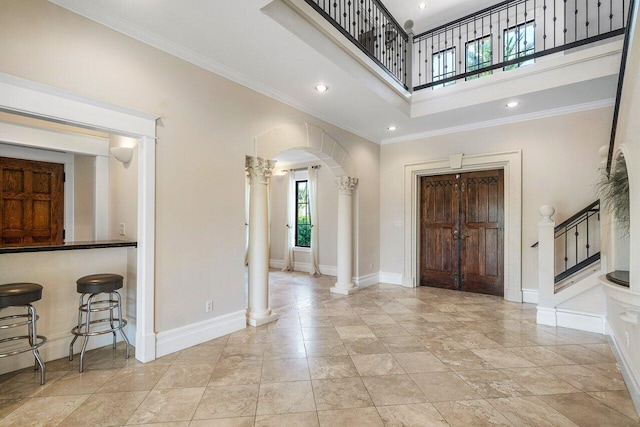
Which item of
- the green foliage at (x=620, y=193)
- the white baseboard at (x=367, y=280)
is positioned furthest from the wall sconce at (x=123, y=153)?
the green foliage at (x=620, y=193)

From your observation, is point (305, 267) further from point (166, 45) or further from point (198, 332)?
point (166, 45)

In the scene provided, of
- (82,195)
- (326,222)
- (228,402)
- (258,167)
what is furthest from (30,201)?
(326,222)

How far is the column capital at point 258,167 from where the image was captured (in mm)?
3707

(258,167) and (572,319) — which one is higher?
(258,167)

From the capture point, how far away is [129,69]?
2664 millimetres

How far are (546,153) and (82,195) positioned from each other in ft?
24.0

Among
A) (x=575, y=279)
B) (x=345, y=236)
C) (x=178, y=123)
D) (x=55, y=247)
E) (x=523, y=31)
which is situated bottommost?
(x=575, y=279)

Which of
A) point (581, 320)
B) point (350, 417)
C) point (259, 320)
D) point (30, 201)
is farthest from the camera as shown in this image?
point (30, 201)

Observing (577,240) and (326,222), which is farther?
(326,222)

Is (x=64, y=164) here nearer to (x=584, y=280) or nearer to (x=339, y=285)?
(x=339, y=285)

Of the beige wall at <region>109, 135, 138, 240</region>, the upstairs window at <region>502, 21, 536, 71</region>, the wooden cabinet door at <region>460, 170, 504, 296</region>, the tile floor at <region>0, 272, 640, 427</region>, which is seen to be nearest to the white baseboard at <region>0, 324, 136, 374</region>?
the tile floor at <region>0, 272, 640, 427</region>

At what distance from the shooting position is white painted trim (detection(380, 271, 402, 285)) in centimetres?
601

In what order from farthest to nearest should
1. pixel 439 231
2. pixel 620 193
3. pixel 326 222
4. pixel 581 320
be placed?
1. pixel 326 222
2. pixel 439 231
3. pixel 581 320
4. pixel 620 193

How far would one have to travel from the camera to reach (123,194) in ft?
10.6
